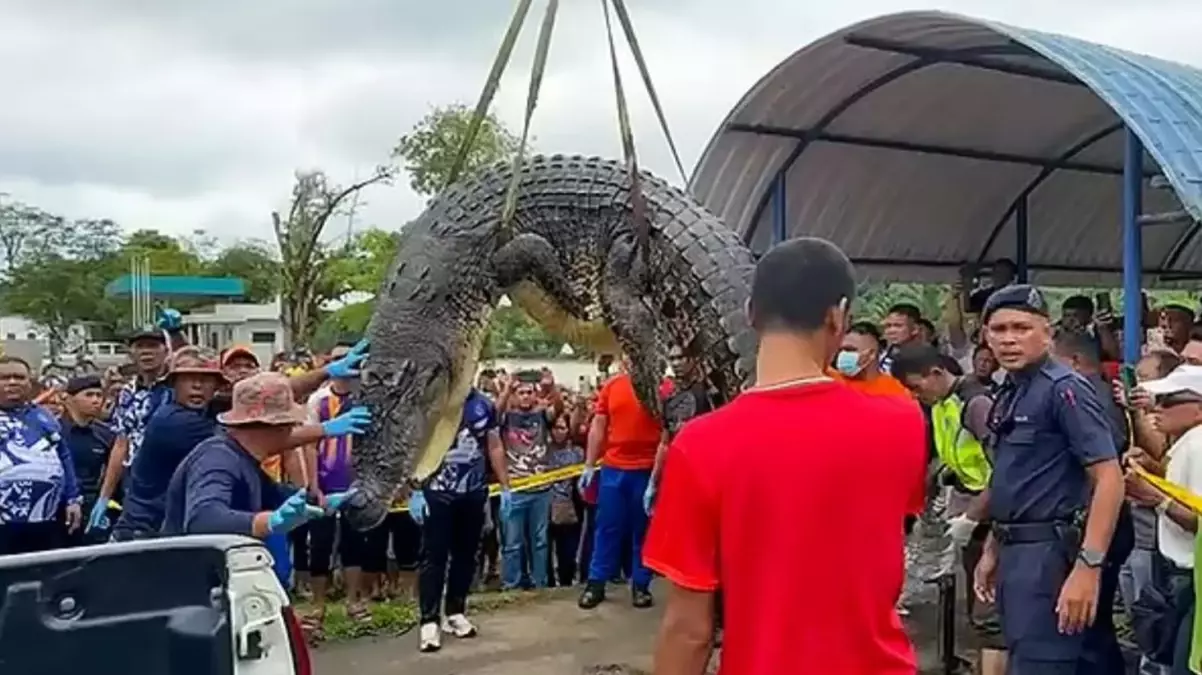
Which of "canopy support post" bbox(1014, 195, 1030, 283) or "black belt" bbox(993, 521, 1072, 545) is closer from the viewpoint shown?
"black belt" bbox(993, 521, 1072, 545)

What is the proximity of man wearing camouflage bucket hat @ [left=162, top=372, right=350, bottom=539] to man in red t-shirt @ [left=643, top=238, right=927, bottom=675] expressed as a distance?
1.83 metres

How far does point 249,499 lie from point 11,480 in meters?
2.84

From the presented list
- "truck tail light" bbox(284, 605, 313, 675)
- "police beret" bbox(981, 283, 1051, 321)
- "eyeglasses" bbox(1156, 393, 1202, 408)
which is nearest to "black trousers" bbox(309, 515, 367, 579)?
"police beret" bbox(981, 283, 1051, 321)

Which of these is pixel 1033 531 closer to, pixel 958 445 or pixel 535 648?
pixel 958 445

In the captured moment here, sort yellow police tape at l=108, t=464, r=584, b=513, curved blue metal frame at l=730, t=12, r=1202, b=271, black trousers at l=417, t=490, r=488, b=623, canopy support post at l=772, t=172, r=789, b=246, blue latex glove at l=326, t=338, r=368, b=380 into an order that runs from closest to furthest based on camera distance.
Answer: blue latex glove at l=326, t=338, r=368, b=380
curved blue metal frame at l=730, t=12, r=1202, b=271
black trousers at l=417, t=490, r=488, b=623
yellow police tape at l=108, t=464, r=584, b=513
canopy support post at l=772, t=172, r=789, b=246

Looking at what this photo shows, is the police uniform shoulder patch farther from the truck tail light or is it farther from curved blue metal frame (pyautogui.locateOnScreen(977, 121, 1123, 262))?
curved blue metal frame (pyautogui.locateOnScreen(977, 121, 1123, 262))

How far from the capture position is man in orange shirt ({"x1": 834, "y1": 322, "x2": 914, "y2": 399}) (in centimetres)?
574

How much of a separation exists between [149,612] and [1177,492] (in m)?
3.12

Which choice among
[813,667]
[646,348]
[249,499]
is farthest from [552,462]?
[813,667]

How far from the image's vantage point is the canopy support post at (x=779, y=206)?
10.1 metres

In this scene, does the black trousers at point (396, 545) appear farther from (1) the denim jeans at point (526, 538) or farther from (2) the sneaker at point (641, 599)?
(2) the sneaker at point (641, 599)

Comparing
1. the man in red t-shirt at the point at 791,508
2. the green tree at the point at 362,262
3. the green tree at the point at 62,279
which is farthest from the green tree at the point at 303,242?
the man in red t-shirt at the point at 791,508

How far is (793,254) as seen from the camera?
8.30ft

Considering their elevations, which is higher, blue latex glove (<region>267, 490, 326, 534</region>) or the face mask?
the face mask
